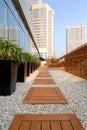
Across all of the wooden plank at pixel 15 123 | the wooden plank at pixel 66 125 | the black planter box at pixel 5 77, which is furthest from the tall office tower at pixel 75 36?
the wooden plank at pixel 66 125

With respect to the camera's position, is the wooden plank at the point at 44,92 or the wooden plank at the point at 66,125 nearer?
the wooden plank at the point at 66,125

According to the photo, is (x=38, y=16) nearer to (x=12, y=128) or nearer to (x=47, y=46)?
(x=47, y=46)

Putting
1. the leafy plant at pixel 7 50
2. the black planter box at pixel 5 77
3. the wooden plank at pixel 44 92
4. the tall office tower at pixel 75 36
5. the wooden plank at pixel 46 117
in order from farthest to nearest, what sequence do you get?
the tall office tower at pixel 75 36 < the leafy plant at pixel 7 50 < the wooden plank at pixel 44 92 < the black planter box at pixel 5 77 < the wooden plank at pixel 46 117

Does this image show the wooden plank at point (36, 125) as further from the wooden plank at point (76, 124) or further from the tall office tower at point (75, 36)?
the tall office tower at point (75, 36)

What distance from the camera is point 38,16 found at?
251 ft

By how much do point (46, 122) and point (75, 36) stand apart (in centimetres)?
7466

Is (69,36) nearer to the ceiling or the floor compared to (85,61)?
nearer to the ceiling

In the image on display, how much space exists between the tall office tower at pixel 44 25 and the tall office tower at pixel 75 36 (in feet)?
20.4

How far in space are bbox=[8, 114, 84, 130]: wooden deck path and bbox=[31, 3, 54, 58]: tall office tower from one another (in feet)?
237

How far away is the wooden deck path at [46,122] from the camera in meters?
2.52

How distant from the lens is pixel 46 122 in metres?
2.71

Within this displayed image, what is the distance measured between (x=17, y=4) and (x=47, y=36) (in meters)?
68.8

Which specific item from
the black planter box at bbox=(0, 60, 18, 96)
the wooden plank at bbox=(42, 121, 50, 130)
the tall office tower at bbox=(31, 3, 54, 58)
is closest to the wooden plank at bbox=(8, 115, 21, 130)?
the wooden plank at bbox=(42, 121, 50, 130)

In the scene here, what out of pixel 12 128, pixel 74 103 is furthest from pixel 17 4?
pixel 12 128
